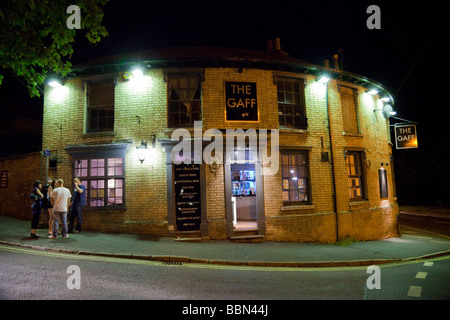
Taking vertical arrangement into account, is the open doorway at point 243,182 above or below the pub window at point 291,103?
below

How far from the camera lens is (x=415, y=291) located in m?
5.04

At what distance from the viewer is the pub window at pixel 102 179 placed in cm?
1011

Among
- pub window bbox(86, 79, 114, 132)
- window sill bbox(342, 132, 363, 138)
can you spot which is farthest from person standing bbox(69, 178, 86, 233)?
window sill bbox(342, 132, 363, 138)

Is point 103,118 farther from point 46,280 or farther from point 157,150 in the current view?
point 46,280

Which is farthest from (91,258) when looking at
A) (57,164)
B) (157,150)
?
(57,164)

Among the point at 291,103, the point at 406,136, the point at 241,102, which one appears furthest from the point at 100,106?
the point at 406,136

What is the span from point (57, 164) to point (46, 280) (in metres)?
6.93

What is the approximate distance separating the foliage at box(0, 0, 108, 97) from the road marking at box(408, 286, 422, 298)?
9560 millimetres

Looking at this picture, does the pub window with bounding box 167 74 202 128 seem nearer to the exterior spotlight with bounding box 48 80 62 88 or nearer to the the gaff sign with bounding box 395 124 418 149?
the exterior spotlight with bounding box 48 80 62 88

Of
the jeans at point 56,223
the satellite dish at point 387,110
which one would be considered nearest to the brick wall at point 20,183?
the jeans at point 56,223

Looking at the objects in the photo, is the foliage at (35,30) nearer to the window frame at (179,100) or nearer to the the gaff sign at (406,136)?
the window frame at (179,100)

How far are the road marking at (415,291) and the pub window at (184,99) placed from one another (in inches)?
313

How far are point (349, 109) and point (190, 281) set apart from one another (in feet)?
35.3
